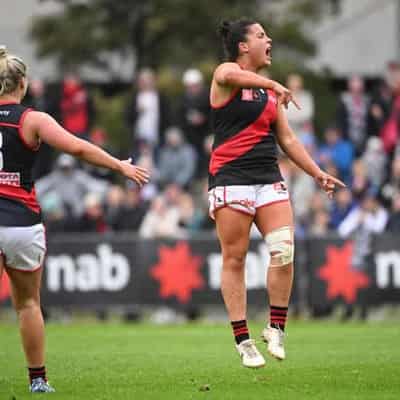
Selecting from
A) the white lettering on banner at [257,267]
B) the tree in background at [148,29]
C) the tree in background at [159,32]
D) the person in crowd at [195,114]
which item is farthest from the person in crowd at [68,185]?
the tree in background at [148,29]

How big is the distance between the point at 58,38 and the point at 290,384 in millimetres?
20169

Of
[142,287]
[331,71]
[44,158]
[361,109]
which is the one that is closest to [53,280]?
[142,287]

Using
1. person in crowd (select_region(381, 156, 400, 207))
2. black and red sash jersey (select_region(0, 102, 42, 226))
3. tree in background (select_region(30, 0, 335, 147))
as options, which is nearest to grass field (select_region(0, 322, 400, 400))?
black and red sash jersey (select_region(0, 102, 42, 226))

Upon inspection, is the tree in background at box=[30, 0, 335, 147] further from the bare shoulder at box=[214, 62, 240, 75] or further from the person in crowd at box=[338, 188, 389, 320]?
the bare shoulder at box=[214, 62, 240, 75]

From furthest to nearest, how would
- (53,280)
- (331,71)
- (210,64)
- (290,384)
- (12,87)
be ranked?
(331,71) < (210,64) < (53,280) < (290,384) < (12,87)

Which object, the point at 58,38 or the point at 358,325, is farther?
the point at 58,38

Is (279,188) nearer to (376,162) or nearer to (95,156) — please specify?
(95,156)

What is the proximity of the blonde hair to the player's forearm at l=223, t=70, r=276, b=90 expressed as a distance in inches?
62.4

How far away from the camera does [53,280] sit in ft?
67.7

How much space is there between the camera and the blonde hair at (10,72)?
32.3ft

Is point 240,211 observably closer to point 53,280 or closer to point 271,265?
point 271,265

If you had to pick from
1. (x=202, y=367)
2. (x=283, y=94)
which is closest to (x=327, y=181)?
(x=283, y=94)

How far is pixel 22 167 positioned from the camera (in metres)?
9.91

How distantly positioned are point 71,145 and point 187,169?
1342cm
